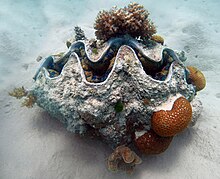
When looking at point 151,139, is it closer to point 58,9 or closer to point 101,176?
point 101,176

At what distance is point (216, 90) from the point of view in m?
4.73

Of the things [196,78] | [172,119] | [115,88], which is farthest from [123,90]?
[196,78]

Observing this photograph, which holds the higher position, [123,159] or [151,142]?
[151,142]

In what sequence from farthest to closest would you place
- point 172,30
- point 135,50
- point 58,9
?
point 58,9 < point 172,30 < point 135,50

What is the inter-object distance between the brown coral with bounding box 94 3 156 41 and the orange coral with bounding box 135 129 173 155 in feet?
5.17

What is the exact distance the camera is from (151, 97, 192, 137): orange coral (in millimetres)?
2508

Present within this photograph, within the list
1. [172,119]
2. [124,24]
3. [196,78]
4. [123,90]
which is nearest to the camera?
[172,119]

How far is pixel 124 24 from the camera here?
9.52 ft

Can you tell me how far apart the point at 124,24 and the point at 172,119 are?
158cm

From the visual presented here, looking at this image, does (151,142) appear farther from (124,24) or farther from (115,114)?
(124,24)

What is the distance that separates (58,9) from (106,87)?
6942mm

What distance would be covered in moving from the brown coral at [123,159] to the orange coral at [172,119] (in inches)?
19.8

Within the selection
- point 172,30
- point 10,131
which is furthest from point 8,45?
point 172,30

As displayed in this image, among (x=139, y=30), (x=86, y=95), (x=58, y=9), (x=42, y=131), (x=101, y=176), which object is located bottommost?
(x=101, y=176)
